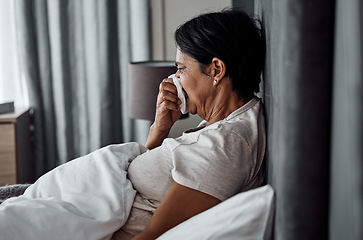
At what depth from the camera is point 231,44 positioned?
1282mm

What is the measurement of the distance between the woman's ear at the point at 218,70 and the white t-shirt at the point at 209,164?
0.11 meters

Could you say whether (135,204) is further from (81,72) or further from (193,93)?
(81,72)

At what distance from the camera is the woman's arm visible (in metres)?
1.06

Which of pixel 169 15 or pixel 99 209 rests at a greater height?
pixel 169 15

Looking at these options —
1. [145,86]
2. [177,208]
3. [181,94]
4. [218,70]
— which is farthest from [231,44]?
[145,86]

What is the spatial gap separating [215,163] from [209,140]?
6 centimetres

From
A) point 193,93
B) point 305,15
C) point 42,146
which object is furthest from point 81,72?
point 305,15

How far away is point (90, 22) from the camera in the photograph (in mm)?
3131

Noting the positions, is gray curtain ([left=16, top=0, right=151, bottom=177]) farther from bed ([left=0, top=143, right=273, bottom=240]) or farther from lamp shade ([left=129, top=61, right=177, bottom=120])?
bed ([left=0, top=143, right=273, bottom=240])

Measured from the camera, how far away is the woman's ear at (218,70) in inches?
50.8

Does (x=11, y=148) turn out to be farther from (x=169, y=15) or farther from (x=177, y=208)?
(x=177, y=208)

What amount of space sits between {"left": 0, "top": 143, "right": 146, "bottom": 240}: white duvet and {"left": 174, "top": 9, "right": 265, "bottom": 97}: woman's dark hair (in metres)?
0.37

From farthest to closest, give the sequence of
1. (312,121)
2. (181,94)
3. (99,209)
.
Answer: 1. (181,94)
2. (99,209)
3. (312,121)

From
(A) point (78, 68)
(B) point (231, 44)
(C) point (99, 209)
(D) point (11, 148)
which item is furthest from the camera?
(A) point (78, 68)
